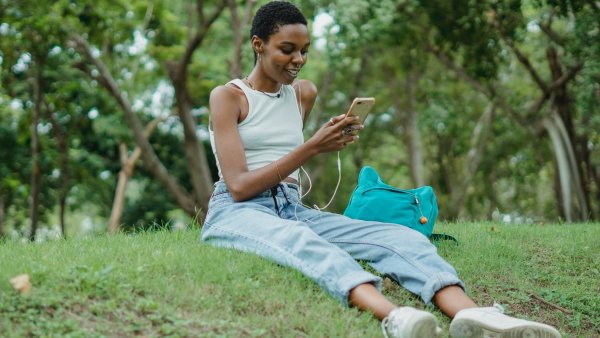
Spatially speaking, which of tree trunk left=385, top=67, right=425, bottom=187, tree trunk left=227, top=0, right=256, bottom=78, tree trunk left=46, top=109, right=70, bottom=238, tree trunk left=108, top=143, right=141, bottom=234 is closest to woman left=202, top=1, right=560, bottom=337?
tree trunk left=227, top=0, right=256, bottom=78

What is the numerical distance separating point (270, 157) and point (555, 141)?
1143cm

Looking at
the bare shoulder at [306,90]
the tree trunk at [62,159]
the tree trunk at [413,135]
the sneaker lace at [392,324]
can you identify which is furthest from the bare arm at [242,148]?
the tree trunk at [413,135]

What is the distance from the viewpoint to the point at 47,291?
407 cm

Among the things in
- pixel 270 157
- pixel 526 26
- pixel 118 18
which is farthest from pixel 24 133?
pixel 270 157

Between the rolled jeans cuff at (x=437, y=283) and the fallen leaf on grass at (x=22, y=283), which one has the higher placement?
the fallen leaf on grass at (x=22, y=283)

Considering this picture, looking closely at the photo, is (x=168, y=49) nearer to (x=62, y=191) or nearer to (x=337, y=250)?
(x=62, y=191)

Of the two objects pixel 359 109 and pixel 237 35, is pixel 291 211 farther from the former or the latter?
pixel 237 35

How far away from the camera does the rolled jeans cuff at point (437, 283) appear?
4.40 meters

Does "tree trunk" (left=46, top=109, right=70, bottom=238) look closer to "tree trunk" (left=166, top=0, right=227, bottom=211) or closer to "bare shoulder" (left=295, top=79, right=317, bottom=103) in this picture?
"tree trunk" (left=166, top=0, right=227, bottom=211)

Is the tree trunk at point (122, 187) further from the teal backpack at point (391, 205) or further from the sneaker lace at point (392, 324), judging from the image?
the sneaker lace at point (392, 324)

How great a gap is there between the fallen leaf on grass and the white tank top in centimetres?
142

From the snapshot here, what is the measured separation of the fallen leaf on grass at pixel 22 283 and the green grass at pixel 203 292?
0.10 ft

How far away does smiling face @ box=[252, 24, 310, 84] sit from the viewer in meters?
5.09

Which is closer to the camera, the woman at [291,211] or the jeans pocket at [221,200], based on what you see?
the woman at [291,211]
